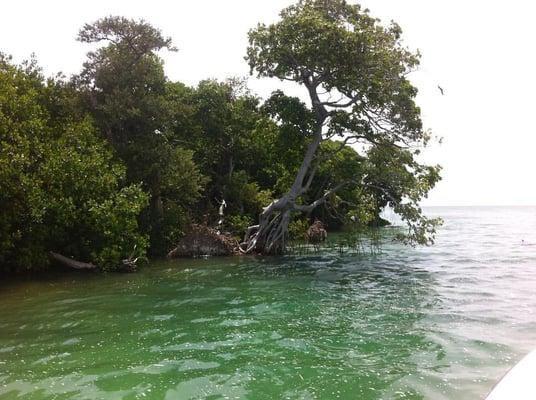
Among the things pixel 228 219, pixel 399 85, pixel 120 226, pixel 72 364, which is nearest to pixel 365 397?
pixel 72 364

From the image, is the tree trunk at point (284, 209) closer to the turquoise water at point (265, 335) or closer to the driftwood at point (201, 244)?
the driftwood at point (201, 244)

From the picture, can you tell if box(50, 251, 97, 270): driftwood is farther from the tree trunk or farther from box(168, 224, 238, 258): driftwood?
the tree trunk

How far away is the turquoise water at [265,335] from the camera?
656 cm

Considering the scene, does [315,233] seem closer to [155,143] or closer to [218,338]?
[155,143]

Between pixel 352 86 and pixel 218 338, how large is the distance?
1690 centimetres

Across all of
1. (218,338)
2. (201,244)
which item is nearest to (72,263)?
(201,244)

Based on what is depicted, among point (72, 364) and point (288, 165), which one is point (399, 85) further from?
point (72, 364)

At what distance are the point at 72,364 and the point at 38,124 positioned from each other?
13.0 metres

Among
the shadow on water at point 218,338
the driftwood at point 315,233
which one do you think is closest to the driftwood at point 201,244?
the shadow on water at point 218,338

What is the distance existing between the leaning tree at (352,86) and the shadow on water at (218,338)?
844 cm

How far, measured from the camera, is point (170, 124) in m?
25.0

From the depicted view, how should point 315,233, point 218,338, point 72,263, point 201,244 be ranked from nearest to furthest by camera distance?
point 218,338, point 72,263, point 201,244, point 315,233

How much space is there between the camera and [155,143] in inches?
931

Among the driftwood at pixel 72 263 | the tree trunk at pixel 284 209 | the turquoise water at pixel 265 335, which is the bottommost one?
the turquoise water at pixel 265 335
